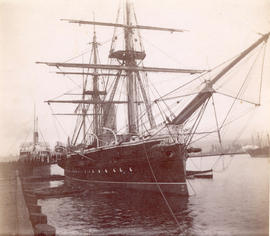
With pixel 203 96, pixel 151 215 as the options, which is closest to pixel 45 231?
pixel 151 215

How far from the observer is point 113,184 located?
21.9m

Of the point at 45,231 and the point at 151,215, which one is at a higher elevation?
the point at 45,231

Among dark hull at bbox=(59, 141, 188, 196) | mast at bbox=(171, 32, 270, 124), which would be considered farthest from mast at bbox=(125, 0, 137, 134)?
mast at bbox=(171, 32, 270, 124)

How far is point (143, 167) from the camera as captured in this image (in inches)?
763

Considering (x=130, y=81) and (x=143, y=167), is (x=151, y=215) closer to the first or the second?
(x=143, y=167)

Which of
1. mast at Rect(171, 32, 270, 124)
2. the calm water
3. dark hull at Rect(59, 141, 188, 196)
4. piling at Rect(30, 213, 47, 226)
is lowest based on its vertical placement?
the calm water

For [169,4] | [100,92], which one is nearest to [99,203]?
[169,4]

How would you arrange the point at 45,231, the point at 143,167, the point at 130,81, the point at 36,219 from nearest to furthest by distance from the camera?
the point at 45,231 → the point at 36,219 → the point at 143,167 → the point at 130,81

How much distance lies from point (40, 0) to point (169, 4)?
13.2 ft

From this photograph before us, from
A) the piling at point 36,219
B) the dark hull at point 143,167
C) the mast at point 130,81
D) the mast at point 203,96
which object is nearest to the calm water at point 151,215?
the dark hull at point 143,167

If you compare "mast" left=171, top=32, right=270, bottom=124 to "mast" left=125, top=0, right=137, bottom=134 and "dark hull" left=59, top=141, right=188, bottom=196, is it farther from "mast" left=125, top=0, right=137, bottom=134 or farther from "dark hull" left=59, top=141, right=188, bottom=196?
"mast" left=125, top=0, right=137, bottom=134

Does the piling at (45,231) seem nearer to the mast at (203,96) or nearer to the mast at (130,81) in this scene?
the mast at (203,96)

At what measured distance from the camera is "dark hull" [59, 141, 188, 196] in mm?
18203

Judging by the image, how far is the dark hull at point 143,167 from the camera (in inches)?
717
